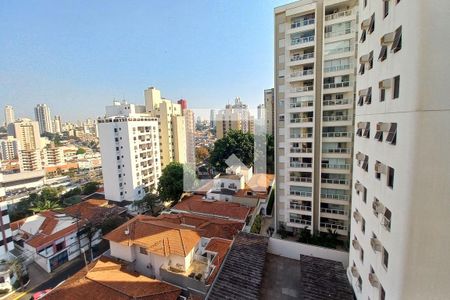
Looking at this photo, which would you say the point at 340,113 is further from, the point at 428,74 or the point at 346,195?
the point at 428,74

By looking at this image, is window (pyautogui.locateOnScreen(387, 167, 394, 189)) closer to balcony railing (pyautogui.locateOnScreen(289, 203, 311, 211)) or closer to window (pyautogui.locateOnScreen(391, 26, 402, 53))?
window (pyautogui.locateOnScreen(391, 26, 402, 53))

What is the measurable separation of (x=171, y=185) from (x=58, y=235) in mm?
10844

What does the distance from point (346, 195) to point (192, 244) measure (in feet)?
37.2

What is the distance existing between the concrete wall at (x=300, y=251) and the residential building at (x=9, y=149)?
73.6 meters

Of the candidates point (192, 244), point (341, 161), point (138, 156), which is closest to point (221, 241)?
point (192, 244)

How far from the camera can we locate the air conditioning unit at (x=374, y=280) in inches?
263

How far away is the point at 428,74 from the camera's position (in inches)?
175

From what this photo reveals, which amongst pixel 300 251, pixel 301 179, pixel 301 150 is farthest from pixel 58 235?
pixel 301 150

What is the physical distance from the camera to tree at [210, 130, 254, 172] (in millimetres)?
33906

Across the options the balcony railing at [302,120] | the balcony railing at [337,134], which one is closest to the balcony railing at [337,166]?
the balcony railing at [337,134]

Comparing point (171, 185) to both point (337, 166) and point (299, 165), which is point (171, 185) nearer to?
point (299, 165)

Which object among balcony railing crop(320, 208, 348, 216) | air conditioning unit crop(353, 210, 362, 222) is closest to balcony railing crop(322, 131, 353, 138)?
balcony railing crop(320, 208, 348, 216)

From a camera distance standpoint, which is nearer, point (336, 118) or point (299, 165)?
point (336, 118)

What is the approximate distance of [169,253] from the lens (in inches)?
454
